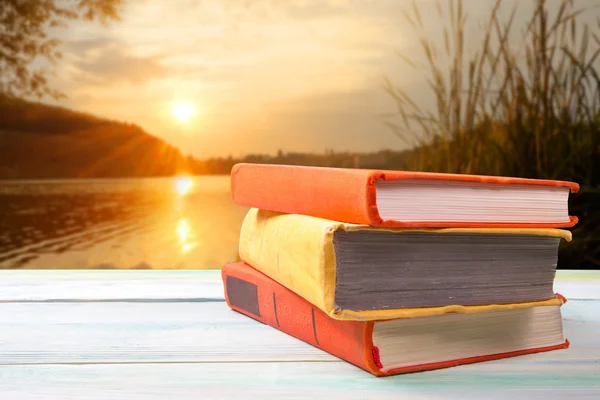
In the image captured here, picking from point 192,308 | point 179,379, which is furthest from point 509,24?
point 179,379

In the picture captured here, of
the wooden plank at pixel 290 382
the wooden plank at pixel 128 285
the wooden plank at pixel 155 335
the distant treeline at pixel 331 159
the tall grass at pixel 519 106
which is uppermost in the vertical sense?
the tall grass at pixel 519 106

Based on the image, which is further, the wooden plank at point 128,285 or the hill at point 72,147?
the hill at point 72,147

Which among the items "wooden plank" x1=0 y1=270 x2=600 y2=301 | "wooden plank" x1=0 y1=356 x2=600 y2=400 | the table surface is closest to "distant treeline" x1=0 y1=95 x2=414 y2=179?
"wooden plank" x1=0 y1=270 x2=600 y2=301

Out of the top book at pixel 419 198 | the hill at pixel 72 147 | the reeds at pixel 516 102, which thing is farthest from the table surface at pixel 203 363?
the hill at pixel 72 147

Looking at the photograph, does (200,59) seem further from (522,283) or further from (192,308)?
(522,283)

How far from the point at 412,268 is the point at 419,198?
70mm

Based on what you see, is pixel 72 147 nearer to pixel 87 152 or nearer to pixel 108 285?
pixel 87 152

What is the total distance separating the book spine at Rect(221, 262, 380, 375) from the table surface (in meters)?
0.01

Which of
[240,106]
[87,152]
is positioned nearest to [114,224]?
[87,152]

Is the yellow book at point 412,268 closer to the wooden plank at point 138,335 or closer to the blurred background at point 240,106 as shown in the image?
the wooden plank at point 138,335

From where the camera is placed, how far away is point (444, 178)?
0.57 m

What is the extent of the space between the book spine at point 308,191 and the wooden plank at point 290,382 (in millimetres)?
152

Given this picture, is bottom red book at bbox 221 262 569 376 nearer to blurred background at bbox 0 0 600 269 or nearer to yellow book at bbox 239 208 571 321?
yellow book at bbox 239 208 571 321

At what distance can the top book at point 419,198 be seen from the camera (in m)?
0.55
